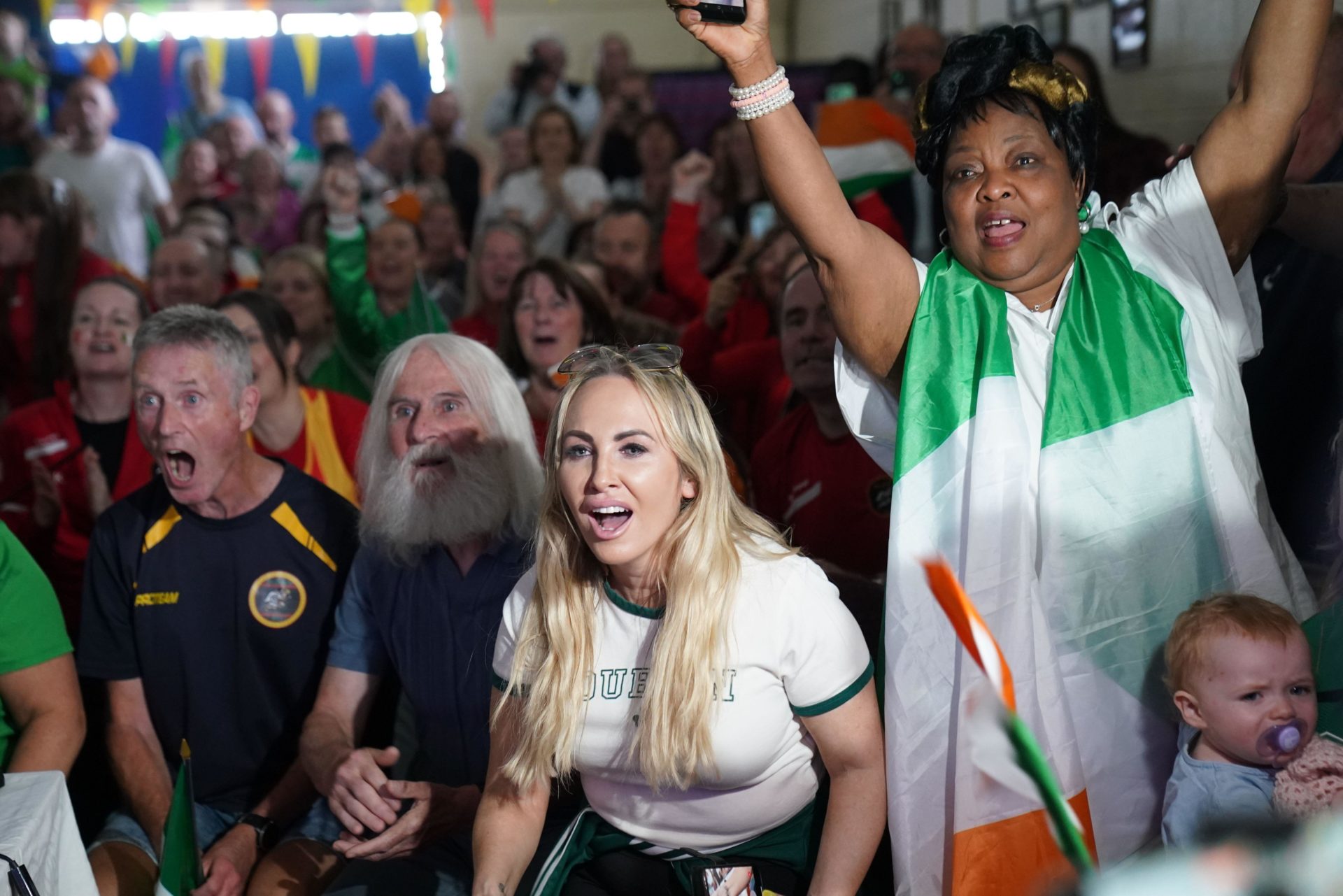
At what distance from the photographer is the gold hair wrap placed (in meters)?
1.96

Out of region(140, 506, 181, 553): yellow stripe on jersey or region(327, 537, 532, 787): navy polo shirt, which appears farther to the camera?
region(140, 506, 181, 553): yellow stripe on jersey

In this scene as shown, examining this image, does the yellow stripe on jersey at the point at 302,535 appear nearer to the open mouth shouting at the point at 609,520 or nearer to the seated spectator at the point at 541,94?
the open mouth shouting at the point at 609,520

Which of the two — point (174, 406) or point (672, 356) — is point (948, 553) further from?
point (174, 406)

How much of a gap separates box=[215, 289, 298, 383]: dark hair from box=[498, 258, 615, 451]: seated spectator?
586mm

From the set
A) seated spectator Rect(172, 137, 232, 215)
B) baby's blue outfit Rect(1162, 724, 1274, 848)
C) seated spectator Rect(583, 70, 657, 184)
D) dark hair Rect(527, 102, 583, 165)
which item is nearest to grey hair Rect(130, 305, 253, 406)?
baby's blue outfit Rect(1162, 724, 1274, 848)

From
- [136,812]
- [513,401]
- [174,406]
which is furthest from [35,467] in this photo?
[513,401]

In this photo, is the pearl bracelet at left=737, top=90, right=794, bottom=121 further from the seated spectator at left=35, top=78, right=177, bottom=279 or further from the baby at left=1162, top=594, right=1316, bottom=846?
the seated spectator at left=35, top=78, right=177, bottom=279

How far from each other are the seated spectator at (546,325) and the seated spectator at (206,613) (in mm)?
984

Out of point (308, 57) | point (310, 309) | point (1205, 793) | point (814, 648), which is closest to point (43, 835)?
point (814, 648)

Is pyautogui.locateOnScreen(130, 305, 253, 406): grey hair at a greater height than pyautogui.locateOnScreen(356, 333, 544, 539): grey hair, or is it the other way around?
pyautogui.locateOnScreen(130, 305, 253, 406): grey hair

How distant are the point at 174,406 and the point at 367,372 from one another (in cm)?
176

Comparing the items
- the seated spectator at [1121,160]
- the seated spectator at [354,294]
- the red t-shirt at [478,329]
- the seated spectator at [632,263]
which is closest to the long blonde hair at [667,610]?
the seated spectator at [1121,160]

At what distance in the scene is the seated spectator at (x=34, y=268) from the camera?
14.1 feet

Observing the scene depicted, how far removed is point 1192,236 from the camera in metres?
1.99
